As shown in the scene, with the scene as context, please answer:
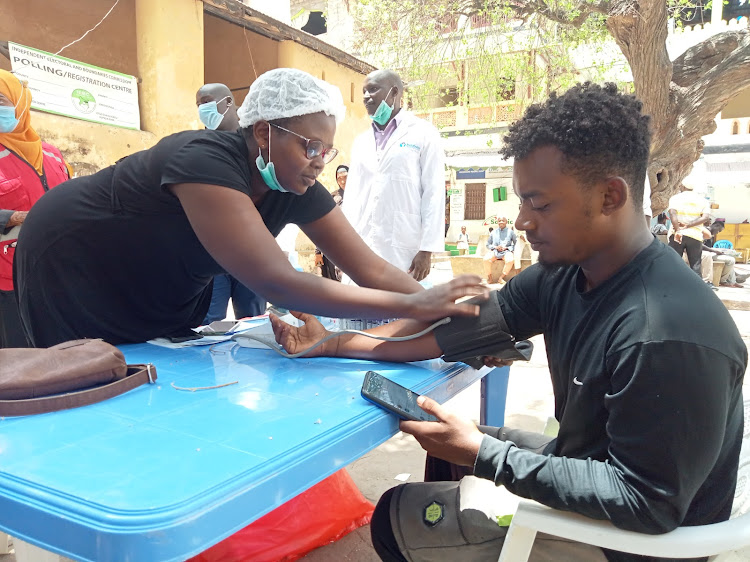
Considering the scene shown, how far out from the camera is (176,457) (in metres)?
0.95

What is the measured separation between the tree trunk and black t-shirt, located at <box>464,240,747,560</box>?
18.7ft

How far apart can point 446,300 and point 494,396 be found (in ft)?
2.95

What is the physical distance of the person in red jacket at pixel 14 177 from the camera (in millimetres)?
2732

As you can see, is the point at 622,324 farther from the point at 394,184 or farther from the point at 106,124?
the point at 106,124

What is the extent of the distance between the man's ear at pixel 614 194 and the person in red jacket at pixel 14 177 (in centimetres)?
254

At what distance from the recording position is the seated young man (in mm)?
984

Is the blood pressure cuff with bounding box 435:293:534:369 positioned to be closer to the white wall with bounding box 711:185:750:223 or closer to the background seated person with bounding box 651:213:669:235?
the background seated person with bounding box 651:213:669:235

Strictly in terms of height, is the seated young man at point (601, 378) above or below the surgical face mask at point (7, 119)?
below

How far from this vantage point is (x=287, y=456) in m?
0.98

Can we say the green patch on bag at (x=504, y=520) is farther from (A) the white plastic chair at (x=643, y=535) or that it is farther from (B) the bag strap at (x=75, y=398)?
(B) the bag strap at (x=75, y=398)

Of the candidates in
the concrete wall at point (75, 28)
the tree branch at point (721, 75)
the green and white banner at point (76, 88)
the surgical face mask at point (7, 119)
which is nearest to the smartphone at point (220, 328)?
the surgical face mask at point (7, 119)

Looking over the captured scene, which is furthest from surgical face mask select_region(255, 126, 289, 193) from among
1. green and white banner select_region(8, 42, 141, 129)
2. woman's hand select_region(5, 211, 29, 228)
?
green and white banner select_region(8, 42, 141, 129)

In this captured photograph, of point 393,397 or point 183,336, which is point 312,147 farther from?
point 393,397

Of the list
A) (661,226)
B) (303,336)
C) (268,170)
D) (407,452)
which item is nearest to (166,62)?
(407,452)
